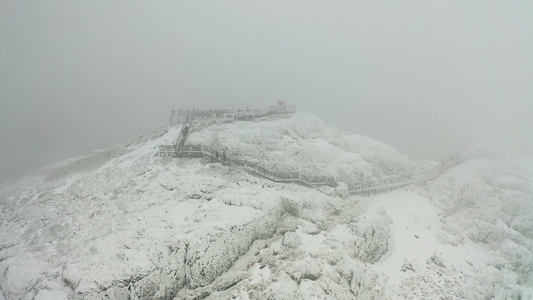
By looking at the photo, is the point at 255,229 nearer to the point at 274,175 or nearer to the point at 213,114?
the point at 274,175

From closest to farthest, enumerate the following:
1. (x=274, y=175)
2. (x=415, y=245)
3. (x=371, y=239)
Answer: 1. (x=371, y=239)
2. (x=415, y=245)
3. (x=274, y=175)

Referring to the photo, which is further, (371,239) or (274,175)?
(274,175)

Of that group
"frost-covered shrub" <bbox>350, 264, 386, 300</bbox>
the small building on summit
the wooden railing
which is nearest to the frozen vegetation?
"frost-covered shrub" <bbox>350, 264, 386, 300</bbox>

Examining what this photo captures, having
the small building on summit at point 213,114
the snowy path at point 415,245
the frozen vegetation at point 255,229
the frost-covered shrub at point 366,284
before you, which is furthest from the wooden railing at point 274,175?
the frost-covered shrub at point 366,284

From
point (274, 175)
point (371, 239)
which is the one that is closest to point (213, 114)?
point (274, 175)

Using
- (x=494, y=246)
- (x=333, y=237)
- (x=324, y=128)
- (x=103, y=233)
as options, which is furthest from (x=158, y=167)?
(x=494, y=246)

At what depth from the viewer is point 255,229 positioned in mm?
22125

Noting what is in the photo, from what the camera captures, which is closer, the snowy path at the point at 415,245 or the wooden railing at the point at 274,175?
the snowy path at the point at 415,245

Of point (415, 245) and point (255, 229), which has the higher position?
point (255, 229)

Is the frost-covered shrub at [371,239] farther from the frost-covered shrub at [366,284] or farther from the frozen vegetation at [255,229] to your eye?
the frost-covered shrub at [366,284]

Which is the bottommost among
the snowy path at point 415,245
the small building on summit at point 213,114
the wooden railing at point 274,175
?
the snowy path at point 415,245

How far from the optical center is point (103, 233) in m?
21.7

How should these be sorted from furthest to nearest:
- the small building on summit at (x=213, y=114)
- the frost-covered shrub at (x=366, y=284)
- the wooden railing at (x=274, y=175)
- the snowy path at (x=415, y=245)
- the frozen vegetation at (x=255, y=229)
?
the small building on summit at (x=213, y=114), the wooden railing at (x=274, y=175), the snowy path at (x=415, y=245), the frost-covered shrub at (x=366, y=284), the frozen vegetation at (x=255, y=229)

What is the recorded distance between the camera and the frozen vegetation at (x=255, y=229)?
1872 cm
